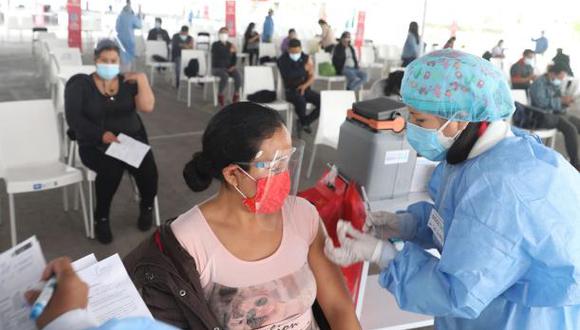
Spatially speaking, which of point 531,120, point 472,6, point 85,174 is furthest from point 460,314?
point 472,6

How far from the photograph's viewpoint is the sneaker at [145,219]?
10.5 ft

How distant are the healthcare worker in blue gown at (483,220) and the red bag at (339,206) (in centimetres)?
28

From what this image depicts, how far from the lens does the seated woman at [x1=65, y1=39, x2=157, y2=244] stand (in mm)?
2941

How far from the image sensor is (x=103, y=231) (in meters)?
3.01

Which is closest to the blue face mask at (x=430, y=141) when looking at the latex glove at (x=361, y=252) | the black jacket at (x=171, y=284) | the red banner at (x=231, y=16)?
the latex glove at (x=361, y=252)

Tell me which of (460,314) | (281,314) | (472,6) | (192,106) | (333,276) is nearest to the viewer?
(460,314)

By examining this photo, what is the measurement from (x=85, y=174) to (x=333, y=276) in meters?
2.16

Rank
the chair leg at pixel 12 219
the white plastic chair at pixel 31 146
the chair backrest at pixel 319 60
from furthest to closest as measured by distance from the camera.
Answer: the chair backrest at pixel 319 60 → the white plastic chair at pixel 31 146 → the chair leg at pixel 12 219

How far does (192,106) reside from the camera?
6.72m

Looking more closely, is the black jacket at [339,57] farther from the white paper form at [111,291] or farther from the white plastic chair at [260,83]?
the white paper form at [111,291]

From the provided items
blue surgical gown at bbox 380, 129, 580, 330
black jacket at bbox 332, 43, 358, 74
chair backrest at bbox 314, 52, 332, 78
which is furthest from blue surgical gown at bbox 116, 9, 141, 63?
blue surgical gown at bbox 380, 129, 580, 330

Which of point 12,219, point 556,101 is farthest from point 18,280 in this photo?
point 556,101

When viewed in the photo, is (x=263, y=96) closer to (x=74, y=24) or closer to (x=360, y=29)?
(x=74, y=24)

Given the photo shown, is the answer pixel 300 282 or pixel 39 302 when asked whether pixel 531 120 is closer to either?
pixel 300 282
